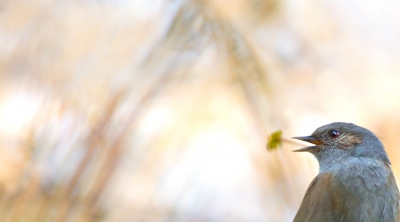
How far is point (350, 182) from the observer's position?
12.3ft

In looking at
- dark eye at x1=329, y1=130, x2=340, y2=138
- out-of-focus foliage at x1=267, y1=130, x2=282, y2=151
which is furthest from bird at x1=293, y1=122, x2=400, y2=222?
out-of-focus foliage at x1=267, y1=130, x2=282, y2=151

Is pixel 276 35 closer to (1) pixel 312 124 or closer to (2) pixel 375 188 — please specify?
(1) pixel 312 124

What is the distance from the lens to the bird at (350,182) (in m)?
3.63

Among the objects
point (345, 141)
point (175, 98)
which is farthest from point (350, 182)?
point (175, 98)

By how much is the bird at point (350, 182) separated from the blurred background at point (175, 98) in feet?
1.25

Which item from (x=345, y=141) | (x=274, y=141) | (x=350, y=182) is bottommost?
(x=350, y=182)

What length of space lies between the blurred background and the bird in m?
0.38

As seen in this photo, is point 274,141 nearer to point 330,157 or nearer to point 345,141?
point 330,157

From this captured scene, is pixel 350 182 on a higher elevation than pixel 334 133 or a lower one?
lower

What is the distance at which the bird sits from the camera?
3.63m

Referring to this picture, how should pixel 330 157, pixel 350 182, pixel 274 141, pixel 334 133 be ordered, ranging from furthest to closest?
pixel 334 133 → pixel 330 157 → pixel 274 141 → pixel 350 182

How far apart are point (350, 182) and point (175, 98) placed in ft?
4.96

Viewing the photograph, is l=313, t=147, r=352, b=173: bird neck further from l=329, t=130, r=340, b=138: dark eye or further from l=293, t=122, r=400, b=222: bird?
l=329, t=130, r=340, b=138: dark eye

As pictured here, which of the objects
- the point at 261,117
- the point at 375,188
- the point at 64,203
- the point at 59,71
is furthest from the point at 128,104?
the point at 375,188
